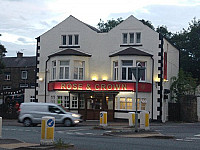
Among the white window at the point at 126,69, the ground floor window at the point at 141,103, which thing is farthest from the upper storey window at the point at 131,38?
the ground floor window at the point at 141,103

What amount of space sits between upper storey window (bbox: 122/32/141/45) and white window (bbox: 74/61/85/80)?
4461 mm

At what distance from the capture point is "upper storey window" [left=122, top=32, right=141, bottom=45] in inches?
1439

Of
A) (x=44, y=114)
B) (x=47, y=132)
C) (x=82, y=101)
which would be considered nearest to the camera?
(x=47, y=132)

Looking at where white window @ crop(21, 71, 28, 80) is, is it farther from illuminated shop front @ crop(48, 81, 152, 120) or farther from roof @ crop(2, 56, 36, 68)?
illuminated shop front @ crop(48, 81, 152, 120)

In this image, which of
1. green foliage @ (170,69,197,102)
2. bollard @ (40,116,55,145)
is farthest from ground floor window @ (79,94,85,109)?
bollard @ (40,116,55,145)

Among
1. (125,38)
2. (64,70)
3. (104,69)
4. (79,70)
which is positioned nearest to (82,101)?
(79,70)

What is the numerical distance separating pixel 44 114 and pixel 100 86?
7.56 metres

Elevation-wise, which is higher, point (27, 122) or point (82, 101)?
point (82, 101)

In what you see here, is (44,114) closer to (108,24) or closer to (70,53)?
(70,53)

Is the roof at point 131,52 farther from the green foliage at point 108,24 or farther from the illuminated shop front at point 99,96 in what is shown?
the green foliage at point 108,24

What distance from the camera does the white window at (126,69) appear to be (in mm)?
35375

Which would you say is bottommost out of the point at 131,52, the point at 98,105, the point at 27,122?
the point at 27,122

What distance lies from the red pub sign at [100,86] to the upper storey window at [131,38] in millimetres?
3987

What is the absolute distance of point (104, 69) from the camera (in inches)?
1469
